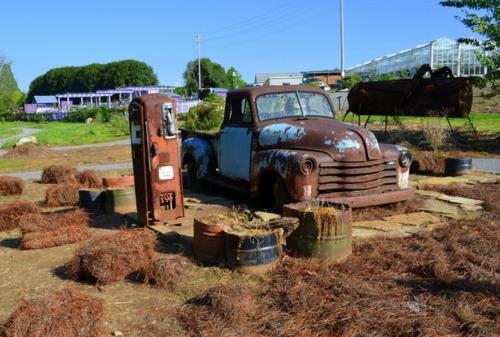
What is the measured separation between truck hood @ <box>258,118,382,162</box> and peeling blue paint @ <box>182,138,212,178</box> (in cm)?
193

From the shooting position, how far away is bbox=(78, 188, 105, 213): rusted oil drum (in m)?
8.50

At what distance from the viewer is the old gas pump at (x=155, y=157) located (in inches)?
267

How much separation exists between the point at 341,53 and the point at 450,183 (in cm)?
4949

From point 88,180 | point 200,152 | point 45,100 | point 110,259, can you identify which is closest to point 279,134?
point 200,152

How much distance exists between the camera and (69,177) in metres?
12.1

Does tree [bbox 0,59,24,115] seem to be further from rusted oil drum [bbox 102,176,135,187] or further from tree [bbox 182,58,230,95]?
rusted oil drum [bbox 102,176,135,187]

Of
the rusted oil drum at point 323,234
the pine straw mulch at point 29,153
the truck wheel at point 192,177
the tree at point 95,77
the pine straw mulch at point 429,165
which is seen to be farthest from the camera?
the tree at point 95,77

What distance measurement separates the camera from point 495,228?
6465 millimetres

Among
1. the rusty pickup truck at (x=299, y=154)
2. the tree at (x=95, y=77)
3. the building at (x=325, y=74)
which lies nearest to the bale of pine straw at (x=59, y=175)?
the rusty pickup truck at (x=299, y=154)

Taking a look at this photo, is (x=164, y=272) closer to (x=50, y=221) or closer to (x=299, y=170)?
(x=299, y=170)

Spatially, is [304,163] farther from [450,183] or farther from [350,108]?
[350,108]

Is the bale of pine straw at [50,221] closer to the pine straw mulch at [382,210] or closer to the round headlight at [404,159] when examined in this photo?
the pine straw mulch at [382,210]

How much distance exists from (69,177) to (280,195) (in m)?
6.37

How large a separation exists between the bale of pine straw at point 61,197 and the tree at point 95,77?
10936cm
